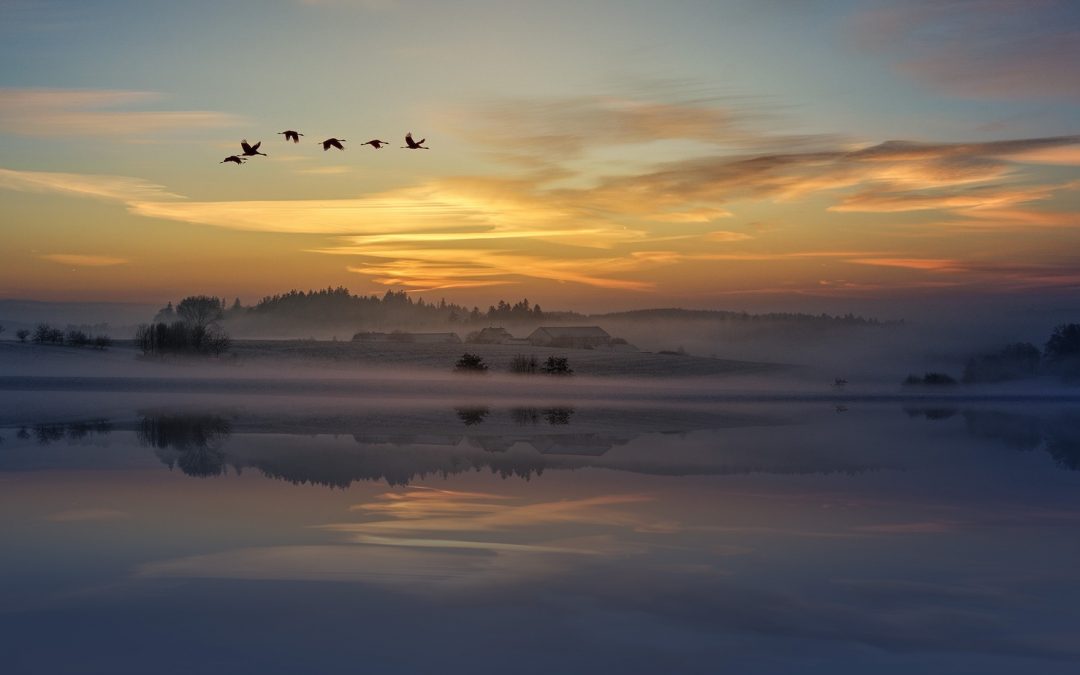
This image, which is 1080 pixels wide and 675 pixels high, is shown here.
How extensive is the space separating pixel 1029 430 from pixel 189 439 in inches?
1089

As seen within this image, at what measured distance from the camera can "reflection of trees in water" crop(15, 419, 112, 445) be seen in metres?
26.2

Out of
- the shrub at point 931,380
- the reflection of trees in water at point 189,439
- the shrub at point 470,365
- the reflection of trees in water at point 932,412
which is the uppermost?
the shrub at point 470,365

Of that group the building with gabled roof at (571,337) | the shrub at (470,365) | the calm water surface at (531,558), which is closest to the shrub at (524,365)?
the shrub at (470,365)

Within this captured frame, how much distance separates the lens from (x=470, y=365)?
219ft

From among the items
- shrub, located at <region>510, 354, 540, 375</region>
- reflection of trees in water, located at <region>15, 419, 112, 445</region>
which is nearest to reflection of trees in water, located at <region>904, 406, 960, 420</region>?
shrub, located at <region>510, 354, 540, 375</region>

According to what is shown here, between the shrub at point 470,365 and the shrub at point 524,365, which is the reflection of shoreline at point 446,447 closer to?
the shrub at point 470,365

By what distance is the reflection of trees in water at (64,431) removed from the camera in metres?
26.2

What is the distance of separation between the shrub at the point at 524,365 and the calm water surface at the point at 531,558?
40868mm

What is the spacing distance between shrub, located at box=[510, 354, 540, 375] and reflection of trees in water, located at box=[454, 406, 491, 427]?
85.3 ft

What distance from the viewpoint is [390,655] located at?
9.10 meters

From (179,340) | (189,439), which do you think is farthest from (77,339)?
(189,439)

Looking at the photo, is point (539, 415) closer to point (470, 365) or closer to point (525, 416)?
point (525, 416)

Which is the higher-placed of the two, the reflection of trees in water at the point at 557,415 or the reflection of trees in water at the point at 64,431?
the reflection of trees in water at the point at 557,415

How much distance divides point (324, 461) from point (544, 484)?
571cm
